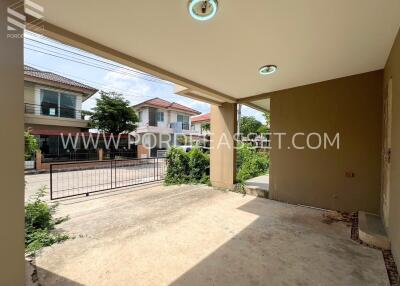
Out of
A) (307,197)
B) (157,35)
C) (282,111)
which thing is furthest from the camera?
(282,111)

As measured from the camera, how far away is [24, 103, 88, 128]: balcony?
1187cm

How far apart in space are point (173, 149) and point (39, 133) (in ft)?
31.2

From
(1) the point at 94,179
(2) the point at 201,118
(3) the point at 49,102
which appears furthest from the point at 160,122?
(1) the point at 94,179

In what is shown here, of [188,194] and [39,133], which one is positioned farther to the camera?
[39,133]

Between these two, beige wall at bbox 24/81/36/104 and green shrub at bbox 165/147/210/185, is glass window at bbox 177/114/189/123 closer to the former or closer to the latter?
beige wall at bbox 24/81/36/104

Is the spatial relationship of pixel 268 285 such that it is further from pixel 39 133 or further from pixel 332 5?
pixel 39 133

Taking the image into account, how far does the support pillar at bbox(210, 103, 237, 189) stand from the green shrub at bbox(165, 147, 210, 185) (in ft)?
2.39

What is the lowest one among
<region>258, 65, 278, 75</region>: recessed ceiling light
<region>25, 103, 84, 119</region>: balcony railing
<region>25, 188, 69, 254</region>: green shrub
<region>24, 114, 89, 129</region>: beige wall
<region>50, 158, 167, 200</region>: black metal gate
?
<region>50, 158, 167, 200</region>: black metal gate

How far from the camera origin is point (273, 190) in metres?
4.62

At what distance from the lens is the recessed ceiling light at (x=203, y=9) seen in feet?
5.70

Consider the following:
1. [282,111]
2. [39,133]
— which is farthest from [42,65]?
[282,111]

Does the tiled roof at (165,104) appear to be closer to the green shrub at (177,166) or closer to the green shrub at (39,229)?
the green shrub at (177,166)

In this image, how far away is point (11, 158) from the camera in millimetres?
1434

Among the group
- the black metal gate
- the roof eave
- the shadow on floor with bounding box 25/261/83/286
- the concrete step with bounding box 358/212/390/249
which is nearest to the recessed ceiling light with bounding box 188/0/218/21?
the shadow on floor with bounding box 25/261/83/286
